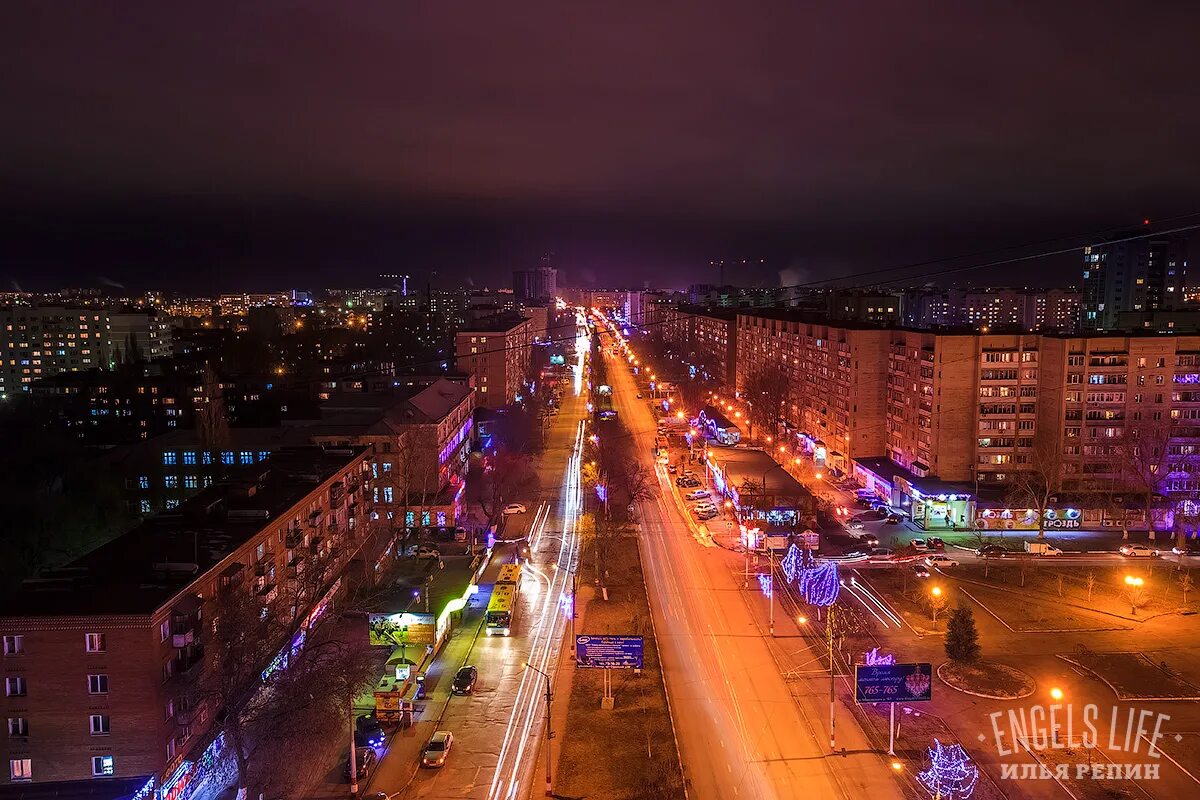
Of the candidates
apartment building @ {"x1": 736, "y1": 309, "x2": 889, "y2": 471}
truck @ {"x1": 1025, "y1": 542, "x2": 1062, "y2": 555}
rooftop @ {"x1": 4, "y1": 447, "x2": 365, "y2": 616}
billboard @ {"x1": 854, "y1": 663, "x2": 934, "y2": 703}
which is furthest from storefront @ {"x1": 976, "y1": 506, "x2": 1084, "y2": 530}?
rooftop @ {"x1": 4, "y1": 447, "x2": 365, "y2": 616}

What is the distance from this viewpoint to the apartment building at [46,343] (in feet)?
168

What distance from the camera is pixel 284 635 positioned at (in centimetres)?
1463

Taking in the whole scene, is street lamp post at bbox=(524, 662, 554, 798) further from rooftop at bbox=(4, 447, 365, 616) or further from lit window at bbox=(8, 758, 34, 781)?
lit window at bbox=(8, 758, 34, 781)

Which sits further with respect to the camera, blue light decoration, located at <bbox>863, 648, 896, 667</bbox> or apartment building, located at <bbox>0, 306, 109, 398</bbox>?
apartment building, located at <bbox>0, 306, 109, 398</bbox>

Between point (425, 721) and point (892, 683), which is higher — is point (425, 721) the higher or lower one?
the lower one

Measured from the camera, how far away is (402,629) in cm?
1662

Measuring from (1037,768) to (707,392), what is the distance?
4040 cm

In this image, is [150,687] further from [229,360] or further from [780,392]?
[229,360]

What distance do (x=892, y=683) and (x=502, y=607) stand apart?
8.94 m

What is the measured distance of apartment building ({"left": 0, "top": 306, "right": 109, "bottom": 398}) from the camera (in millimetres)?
51281

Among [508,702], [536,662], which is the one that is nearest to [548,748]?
[508,702]

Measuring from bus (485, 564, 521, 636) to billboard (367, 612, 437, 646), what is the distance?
1611 mm

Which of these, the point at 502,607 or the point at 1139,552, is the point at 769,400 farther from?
the point at 502,607

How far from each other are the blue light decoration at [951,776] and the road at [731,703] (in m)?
0.60
